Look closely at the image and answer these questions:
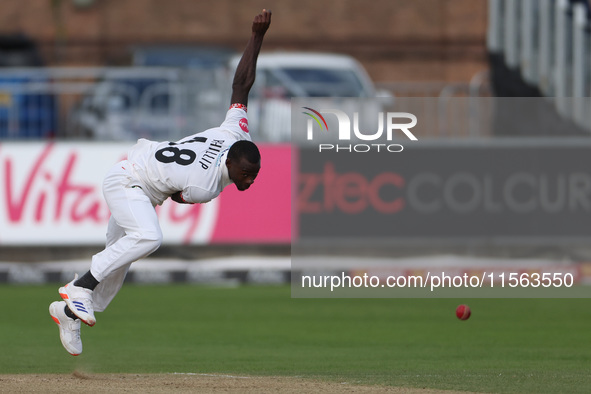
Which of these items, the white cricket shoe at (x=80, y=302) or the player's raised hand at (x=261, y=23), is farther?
the player's raised hand at (x=261, y=23)

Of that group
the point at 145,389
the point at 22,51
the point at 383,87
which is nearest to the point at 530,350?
the point at 145,389

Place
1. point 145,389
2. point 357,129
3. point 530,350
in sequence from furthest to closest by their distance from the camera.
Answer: point 357,129 → point 530,350 → point 145,389

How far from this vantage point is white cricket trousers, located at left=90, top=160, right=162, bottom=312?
29.1 ft

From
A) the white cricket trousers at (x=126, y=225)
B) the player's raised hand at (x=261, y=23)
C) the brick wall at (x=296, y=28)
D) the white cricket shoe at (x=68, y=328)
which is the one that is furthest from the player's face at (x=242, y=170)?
the brick wall at (x=296, y=28)

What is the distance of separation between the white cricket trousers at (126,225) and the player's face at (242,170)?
26.6 inches

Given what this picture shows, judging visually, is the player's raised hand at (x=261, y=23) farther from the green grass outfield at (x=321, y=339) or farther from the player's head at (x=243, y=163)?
the green grass outfield at (x=321, y=339)

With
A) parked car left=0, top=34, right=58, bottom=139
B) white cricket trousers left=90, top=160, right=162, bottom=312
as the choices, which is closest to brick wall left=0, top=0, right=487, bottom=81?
parked car left=0, top=34, right=58, bottom=139

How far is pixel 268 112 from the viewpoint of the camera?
1828 centimetres

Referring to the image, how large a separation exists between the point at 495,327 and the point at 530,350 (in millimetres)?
1813

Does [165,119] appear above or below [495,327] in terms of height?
above

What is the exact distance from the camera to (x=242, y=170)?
28.7 feet

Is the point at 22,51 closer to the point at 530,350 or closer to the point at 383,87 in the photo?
the point at 383,87

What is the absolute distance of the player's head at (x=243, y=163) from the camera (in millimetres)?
8742

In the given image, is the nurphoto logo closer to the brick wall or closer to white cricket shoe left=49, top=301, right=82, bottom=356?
white cricket shoe left=49, top=301, right=82, bottom=356
